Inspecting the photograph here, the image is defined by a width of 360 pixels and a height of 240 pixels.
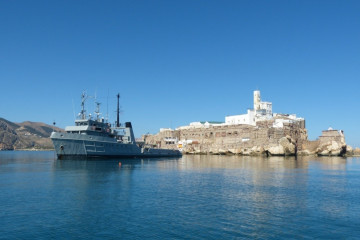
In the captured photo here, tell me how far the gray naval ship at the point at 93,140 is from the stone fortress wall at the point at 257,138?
32034mm

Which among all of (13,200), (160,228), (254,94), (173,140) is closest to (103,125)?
(13,200)

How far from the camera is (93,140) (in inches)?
2282

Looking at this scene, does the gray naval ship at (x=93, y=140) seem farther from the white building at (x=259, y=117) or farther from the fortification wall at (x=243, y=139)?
the white building at (x=259, y=117)

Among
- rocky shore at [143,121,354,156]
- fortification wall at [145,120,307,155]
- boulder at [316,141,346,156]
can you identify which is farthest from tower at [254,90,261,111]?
boulder at [316,141,346,156]

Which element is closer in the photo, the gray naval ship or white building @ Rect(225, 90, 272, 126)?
the gray naval ship

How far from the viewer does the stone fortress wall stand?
3760 inches

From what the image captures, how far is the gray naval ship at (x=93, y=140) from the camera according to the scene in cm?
5550

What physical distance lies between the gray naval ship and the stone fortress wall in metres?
32.0

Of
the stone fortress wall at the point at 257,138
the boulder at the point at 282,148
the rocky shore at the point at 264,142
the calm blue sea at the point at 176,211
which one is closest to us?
the calm blue sea at the point at 176,211

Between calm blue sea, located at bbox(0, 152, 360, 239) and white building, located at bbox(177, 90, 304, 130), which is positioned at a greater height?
white building, located at bbox(177, 90, 304, 130)

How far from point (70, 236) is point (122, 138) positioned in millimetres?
58471

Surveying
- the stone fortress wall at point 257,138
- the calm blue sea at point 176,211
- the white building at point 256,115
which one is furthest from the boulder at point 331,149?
the calm blue sea at point 176,211

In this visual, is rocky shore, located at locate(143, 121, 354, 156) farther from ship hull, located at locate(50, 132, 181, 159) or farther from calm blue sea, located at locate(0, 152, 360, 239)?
calm blue sea, located at locate(0, 152, 360, 239)

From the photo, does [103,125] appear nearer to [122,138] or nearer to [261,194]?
[122,138]
